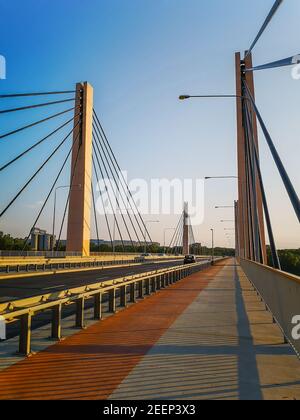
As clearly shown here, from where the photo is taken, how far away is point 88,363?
593cm

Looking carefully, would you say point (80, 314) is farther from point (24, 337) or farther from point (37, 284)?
point (37, 284)

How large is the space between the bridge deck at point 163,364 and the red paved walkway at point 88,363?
0.04 feet

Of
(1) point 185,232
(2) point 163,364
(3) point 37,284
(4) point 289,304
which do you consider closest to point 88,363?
(2) point 163,364

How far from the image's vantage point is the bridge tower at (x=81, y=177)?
107 feet

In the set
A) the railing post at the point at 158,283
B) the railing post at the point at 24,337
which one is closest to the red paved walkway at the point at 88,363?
the railing post at the point at 24,337

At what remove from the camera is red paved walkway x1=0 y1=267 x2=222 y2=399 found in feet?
15.5

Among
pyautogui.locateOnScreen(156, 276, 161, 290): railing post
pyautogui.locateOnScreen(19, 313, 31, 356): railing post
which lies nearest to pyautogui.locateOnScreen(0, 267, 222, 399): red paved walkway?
pyautogui.locateOnScreen(19, 313, 31, 356): railing post

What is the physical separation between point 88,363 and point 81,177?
28.2 metres

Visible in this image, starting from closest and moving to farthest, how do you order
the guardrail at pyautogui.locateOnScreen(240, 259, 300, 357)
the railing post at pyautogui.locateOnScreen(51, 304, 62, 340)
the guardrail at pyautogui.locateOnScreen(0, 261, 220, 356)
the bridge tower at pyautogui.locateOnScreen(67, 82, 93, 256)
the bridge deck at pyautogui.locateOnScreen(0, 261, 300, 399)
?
the bridge deck at pyautogui.locateOnScreen(0, 261, 300, 399) → the guardrail at pyautogui.locateOnScreen(240, 259, 300, 357) → the guardrail at pyautogui.locateOnScreen(0, 261, 220, 356) → the railing post at pyautogui.locateOnScreen(51, 304, 62, 340) → the bridge tower at pyautogui.locateOnScreen(67, 82, 93, 256)

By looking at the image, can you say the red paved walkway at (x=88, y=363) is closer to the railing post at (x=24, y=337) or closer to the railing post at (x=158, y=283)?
the railing post at (x=24, y=337)

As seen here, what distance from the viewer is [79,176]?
33469 millimetres

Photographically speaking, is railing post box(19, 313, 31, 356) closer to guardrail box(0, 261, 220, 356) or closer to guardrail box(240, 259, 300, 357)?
guardrail box(0, 261, 220, 356)

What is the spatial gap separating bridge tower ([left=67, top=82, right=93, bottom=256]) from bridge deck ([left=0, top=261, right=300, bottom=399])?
2320 centimetres
